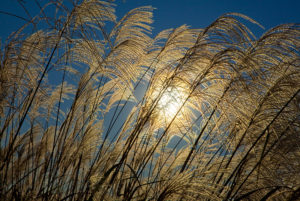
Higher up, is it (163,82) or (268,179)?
(163,82)

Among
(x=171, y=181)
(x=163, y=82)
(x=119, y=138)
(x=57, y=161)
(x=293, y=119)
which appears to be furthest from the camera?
(x=119, y=138)

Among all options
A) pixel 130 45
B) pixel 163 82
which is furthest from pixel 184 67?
pixel 130 45

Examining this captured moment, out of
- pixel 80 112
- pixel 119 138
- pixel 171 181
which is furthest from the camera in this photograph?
pixel 80 112

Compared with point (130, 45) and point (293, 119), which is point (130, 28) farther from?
point (293, 119)

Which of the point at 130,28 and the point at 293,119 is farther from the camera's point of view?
the point at 130,28

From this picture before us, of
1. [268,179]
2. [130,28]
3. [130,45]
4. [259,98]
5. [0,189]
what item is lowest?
[0,189]

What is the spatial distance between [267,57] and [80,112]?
7.42 feet

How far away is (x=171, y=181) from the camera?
61.9 inches

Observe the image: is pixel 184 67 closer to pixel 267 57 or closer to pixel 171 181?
pixel 267 57

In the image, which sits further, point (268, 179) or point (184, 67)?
point (184, 67)

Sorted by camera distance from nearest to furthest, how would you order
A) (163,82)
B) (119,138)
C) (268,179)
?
Answer: (268,179) → (163,82) → (119,138)

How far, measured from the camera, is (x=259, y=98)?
2123 mm

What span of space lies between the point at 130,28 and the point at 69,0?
2.09 feet

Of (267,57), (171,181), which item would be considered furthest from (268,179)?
(267,57)
